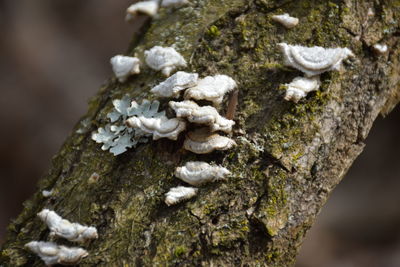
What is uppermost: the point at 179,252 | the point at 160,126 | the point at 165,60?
the point at 165,60

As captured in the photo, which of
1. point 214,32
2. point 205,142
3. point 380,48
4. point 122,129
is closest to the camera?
point 205,142

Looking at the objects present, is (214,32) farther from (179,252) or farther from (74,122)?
(74,122)

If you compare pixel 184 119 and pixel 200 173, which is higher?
pixel 184 119

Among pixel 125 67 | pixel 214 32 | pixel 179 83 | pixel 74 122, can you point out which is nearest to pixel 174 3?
pixel 214 32

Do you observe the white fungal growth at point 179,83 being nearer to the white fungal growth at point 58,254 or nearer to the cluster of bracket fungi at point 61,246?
the cluster of bracket fungi at point 61,246

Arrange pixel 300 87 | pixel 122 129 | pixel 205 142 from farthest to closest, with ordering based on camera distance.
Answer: pixel 122 129 → pixel 300 87 → pixel 205 142

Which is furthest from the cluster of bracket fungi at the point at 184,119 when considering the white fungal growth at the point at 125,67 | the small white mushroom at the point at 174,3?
the small white mushroom at the point at 174,3

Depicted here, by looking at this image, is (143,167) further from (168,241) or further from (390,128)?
(390,128)
